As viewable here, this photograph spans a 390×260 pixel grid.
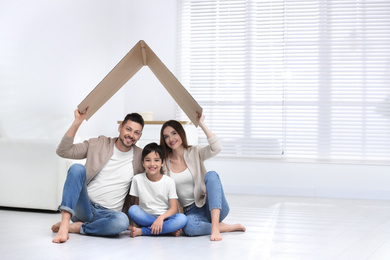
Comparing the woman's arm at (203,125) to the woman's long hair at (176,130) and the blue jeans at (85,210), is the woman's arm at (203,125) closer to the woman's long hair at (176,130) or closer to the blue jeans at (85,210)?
the woman's long hair at (176,130)

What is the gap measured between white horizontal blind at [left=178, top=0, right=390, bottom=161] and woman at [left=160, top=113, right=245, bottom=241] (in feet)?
8.23

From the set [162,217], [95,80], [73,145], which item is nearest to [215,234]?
[162,217]

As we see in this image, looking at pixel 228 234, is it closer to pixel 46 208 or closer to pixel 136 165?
pixel 136 165

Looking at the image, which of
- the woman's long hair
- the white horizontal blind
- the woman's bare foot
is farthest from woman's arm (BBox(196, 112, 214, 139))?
the white horizontal blind

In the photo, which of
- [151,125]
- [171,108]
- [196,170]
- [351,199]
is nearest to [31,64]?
[151,125]

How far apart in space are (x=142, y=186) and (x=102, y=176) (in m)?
0.25

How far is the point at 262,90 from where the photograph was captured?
216 inches

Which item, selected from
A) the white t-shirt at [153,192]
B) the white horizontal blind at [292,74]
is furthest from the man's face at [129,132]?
the white horizontal blind at [292,74]

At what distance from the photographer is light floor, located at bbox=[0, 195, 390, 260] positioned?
242cm

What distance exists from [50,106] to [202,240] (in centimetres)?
246

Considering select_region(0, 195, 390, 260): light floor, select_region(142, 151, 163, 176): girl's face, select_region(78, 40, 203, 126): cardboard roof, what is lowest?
select_region(0, 195, 390, 260): light floor

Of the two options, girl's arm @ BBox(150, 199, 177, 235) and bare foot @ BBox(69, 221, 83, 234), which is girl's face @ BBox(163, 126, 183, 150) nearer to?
girl's arm @ BBox(150, 199, 177, 235)

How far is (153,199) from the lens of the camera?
292 cm

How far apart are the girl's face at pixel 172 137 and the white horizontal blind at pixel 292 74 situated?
102 inches
